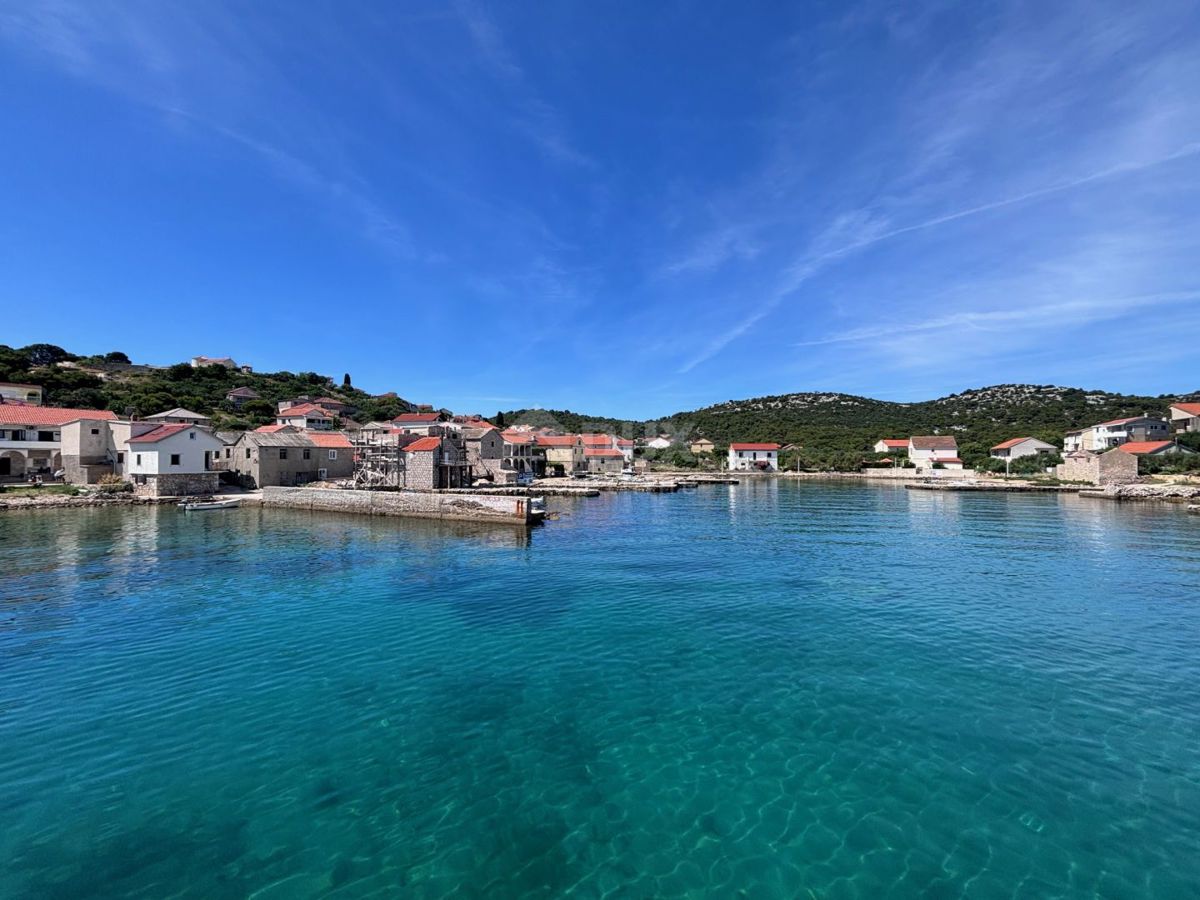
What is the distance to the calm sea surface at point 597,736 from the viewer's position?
6043 mm

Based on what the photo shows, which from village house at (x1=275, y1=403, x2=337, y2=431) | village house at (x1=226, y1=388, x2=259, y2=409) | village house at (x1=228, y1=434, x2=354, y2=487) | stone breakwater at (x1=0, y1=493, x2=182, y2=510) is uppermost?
village house at (x1=226, y1=388, x2=259, y2=409)

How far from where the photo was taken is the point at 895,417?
156125 millimetres

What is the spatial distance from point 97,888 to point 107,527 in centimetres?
3556

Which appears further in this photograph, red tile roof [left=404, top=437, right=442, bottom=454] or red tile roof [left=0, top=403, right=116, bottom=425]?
red tile roof [left=404, top=437, right=442, bottom=454]

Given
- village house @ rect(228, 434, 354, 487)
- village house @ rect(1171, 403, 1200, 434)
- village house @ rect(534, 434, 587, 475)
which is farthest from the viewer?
village house @ rect(534, 434, 587, 475)

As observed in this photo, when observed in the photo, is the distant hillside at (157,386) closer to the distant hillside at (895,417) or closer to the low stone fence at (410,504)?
the low stone fence at (410,504)

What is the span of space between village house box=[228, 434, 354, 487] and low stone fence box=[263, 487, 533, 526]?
6.87m

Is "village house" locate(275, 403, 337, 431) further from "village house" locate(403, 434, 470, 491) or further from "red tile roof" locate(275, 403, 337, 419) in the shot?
"village house" locate(403, 434, 470, 491)

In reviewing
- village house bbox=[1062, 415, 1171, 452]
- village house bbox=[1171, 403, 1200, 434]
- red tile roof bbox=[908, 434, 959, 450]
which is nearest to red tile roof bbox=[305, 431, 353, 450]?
red tile roof bbox=[908, 434, 959, 450]

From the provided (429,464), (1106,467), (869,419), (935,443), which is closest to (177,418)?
(429,464)

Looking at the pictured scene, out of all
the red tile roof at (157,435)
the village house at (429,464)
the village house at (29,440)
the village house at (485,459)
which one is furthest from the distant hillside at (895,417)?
the village house at (29,440)

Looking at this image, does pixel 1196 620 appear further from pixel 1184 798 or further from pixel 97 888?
pixel 97 888

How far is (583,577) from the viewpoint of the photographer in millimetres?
20953

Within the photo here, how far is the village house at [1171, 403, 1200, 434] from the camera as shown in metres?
79.7
